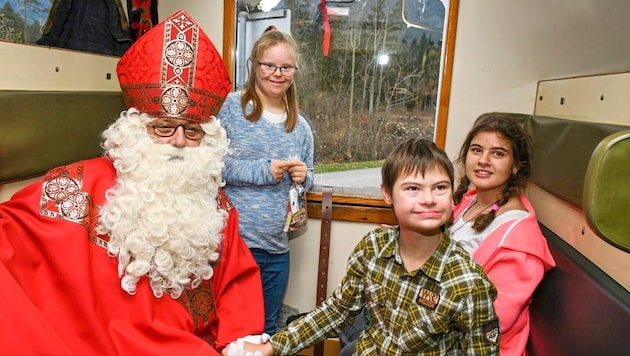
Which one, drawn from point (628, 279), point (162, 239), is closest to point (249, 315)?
point (162, 239)

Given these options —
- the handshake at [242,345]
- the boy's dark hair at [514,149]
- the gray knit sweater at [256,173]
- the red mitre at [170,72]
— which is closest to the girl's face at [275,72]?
the gray knit sweater at [256,173]

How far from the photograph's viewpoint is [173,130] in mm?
1473

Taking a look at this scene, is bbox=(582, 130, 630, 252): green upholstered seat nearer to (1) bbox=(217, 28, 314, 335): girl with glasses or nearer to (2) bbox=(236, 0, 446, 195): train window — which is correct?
(1) bbox=(217, 28, 314, 335): girl with glasses

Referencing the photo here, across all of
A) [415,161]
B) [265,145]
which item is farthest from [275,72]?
[415,161]

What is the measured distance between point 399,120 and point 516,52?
615mm

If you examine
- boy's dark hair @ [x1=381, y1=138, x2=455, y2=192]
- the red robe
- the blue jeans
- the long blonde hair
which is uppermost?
the long blonde hair

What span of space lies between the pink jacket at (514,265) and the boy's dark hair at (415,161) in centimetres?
36

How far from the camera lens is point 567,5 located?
2.10 m

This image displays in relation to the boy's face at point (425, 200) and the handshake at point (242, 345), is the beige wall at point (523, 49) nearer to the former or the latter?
the boy's face at point (425, 200)

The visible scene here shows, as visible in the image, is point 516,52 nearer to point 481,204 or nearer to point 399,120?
point 399,120

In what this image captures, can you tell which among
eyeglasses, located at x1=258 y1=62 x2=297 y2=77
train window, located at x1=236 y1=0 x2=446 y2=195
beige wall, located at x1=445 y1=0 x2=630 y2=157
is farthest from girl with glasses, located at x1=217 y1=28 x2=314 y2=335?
beige wall, located at x1=445 y1=0 x2=630 y2=157

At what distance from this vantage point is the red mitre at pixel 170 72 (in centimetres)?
144

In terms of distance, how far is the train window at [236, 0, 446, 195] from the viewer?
90.2 inches

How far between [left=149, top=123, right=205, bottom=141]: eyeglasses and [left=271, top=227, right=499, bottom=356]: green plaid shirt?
0.64m
